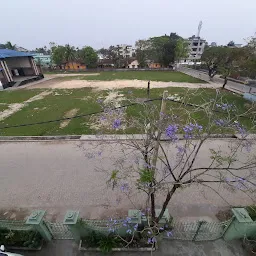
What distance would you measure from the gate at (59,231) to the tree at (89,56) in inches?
1407

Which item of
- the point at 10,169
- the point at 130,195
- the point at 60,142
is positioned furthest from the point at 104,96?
the point at 130,195

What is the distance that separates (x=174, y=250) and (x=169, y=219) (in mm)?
629

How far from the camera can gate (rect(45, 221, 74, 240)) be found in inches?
137

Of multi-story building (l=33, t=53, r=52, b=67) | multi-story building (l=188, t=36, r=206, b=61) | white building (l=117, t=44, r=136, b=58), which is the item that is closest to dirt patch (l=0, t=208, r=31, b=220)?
multi-story building (l=33, t=53, r=52, b=67)

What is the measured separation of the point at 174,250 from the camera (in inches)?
137

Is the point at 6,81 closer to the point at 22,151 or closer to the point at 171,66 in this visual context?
the point at 22,151

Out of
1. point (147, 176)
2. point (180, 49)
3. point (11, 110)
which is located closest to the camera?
point (147, 176)

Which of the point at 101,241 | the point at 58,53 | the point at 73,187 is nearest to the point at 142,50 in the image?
the point at 58,53

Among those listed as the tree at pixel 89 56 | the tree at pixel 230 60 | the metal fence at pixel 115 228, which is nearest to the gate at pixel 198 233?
the metal fence at pixel 115 228

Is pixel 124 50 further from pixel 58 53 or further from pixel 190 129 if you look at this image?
pixel 190 129

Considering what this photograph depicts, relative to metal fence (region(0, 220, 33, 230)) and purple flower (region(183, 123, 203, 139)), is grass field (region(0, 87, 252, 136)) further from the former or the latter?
metal fence (region(0, 220, 33, 230))

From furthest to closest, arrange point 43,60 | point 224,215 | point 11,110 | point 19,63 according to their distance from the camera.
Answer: point 43,60 < point 19,63 < point 11,110 < point 224,215

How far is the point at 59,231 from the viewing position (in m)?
3.62

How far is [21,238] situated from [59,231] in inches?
32.0
